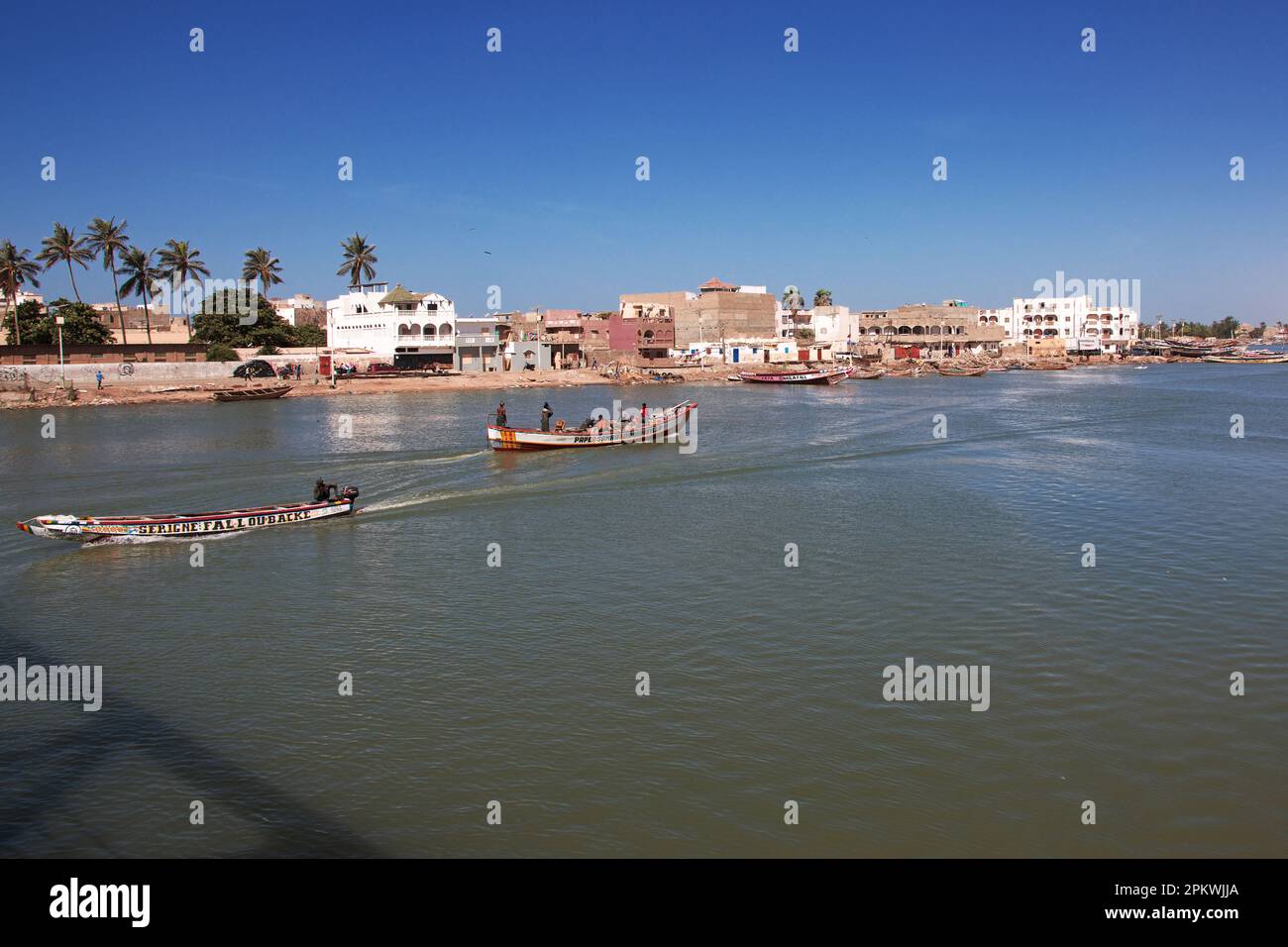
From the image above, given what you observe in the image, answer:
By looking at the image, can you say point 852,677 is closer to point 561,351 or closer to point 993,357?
point 561,351

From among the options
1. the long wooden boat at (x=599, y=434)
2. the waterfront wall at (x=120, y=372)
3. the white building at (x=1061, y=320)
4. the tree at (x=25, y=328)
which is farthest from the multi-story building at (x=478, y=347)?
the white building at (x=1061, y=320)

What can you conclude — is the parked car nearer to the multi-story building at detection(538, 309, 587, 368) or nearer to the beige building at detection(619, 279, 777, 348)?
the multi-story building at detection(538, 309, 587, 368)

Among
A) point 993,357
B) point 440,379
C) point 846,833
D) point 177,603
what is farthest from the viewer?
point 993,357

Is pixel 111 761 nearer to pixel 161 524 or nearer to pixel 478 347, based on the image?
pixel 161 524

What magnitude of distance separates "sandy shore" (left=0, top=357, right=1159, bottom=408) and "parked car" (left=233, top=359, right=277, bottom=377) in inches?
101

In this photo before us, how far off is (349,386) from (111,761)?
65.6 metres

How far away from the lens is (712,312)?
4245 inches

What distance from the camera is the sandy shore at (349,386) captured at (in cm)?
6259

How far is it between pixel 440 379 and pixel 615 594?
2476 inches

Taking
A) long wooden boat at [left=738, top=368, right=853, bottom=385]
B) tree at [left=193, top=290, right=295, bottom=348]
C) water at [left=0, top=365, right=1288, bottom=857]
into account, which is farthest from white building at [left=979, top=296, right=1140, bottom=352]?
water at [left=0, top=365, right=1288, bottom=857]

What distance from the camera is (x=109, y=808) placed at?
10305 millimetres

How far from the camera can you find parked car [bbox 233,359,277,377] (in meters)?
74.4

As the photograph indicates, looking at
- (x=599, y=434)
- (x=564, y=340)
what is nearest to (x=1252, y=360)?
(x=564, y=340)
